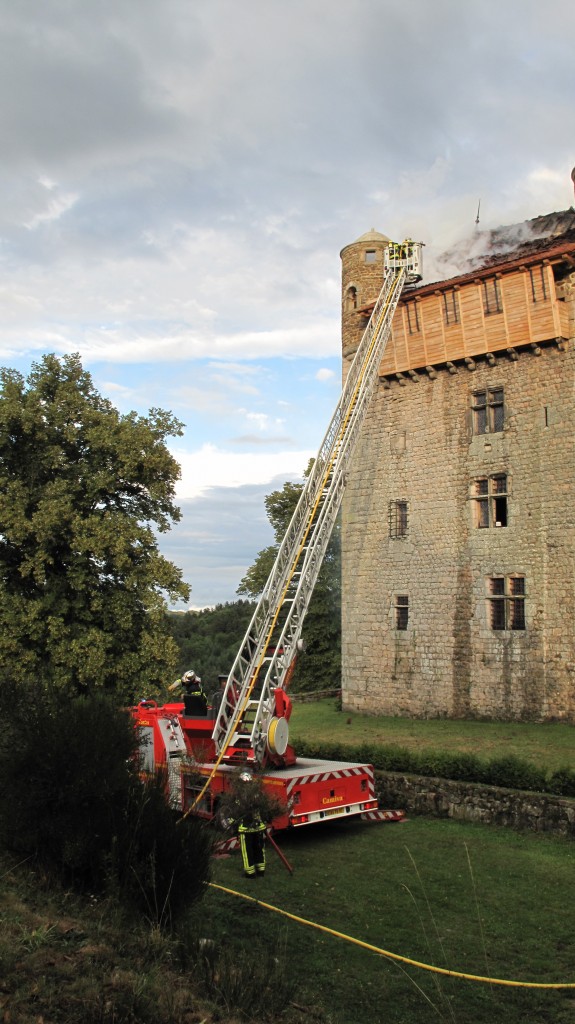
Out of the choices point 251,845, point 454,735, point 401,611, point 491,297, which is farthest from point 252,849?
point 491,297

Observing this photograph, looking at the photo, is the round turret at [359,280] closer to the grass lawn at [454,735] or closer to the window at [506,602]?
the window at [506,602]

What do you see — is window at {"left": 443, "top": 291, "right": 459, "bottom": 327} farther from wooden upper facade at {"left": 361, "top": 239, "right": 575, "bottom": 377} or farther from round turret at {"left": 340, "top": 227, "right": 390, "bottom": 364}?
round turret at {"left": 340, "top": 227, "right": 390, "bottom": 364}

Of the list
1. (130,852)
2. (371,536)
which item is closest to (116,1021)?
(130,852)

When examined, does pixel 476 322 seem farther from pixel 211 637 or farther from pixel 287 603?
pixel 211 637

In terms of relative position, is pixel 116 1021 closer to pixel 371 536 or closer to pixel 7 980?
pixel 7 980

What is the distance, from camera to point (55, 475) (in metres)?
19.3

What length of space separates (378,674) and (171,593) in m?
8.43

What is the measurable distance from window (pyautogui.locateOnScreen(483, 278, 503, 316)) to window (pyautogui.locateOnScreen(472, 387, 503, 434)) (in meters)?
2.16

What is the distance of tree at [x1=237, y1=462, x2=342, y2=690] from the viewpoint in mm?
40156

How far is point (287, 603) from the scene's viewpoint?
17.3 meters

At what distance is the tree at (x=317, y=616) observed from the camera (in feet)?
132

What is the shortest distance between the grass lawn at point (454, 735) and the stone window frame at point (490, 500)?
17.9 feet

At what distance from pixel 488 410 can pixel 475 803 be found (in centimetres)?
1268

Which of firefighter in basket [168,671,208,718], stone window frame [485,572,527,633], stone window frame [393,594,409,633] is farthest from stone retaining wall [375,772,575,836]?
stone window frame [393,594,409,633]
